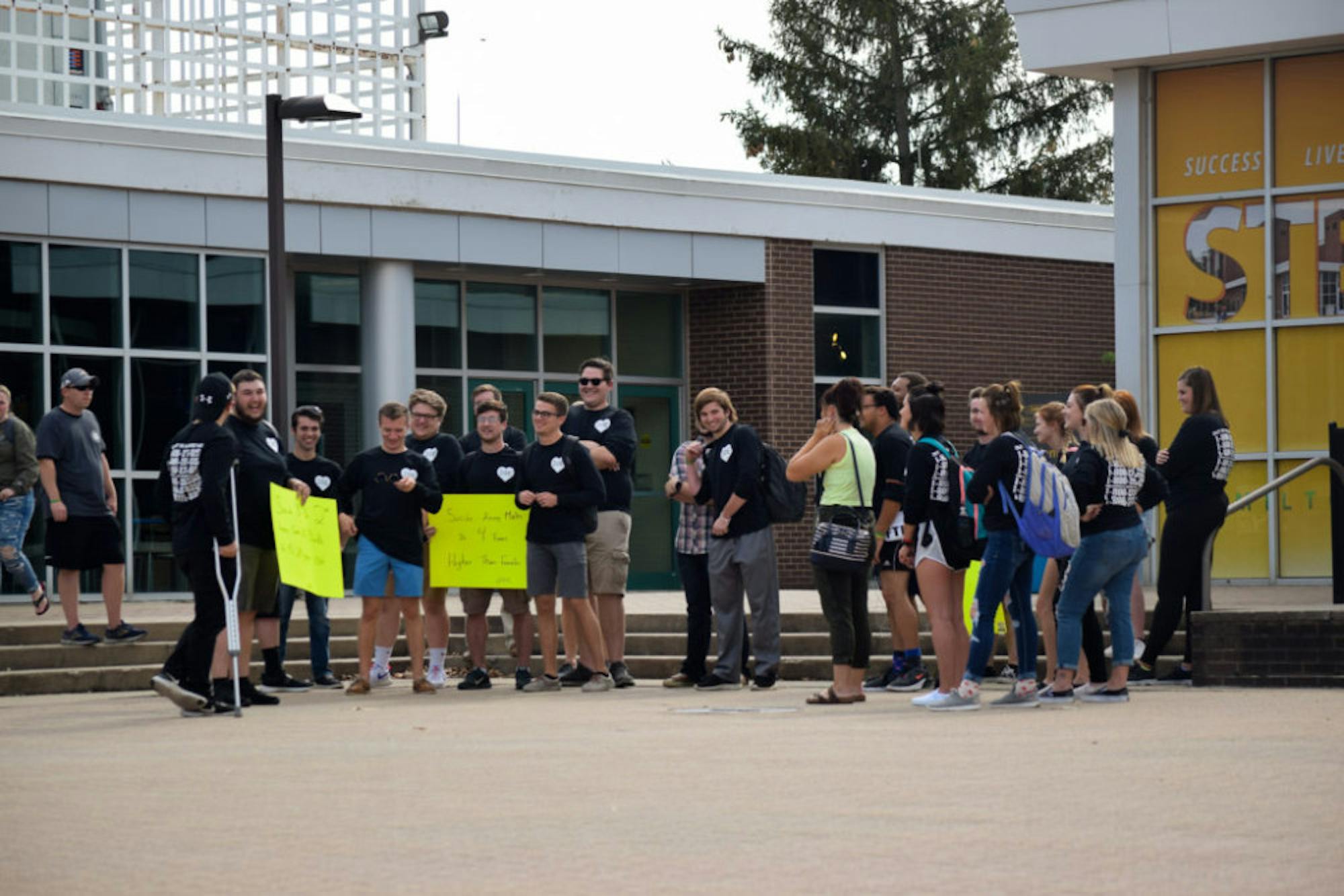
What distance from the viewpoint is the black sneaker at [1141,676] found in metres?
13.8

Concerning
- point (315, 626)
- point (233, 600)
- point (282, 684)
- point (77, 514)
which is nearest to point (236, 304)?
point (77, 514)

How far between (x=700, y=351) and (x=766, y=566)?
11837 millimetres

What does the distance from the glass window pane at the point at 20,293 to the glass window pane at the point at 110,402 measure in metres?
0.57

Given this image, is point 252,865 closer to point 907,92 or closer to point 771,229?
point 771,229

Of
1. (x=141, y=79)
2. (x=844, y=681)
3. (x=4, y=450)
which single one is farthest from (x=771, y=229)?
(x=844, y=681)

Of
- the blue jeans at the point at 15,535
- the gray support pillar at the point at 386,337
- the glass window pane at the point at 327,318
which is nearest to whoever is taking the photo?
the blue jeans at the point at 15,535

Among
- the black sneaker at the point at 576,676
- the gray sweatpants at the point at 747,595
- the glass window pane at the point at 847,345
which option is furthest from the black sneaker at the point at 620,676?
the glass window pane at the point at 847,345

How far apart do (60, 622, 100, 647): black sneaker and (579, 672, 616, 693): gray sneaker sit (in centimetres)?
352

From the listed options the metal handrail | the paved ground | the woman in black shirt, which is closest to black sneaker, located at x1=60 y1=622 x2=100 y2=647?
the paved ground

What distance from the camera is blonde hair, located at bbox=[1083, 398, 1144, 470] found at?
39.1 ft

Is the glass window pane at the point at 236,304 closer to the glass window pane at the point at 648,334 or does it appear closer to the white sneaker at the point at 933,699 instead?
the glass window pane at the point at 648,334

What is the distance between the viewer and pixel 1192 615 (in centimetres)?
1359

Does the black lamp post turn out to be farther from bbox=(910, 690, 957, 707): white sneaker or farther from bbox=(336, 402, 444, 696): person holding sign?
bbox=(910, 690, 957, 707): white sneaker

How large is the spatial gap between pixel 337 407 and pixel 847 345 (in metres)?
6.12
